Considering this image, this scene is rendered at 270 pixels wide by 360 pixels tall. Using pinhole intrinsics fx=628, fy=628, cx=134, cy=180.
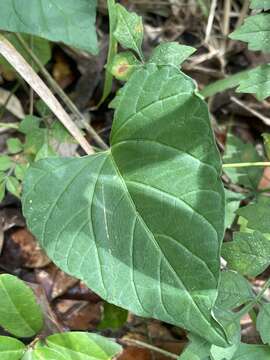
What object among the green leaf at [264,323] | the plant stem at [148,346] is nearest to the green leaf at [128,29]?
the green leaf at [264,323]

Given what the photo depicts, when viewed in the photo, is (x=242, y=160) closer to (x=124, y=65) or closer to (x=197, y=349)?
(x=124, y=65)

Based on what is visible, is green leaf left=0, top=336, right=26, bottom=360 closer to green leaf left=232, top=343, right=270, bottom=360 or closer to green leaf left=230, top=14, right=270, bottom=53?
green leaf left=232, top=343, right=270, bottom=360

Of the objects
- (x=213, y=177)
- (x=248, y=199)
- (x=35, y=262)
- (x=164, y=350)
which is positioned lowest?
(x=164, y=350)

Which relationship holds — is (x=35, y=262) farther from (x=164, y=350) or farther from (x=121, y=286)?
(x=121, y=286)

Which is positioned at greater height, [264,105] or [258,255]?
[258,255]

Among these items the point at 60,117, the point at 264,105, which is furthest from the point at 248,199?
the point at 60,117

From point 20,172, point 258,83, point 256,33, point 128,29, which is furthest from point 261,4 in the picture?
point 20,172
